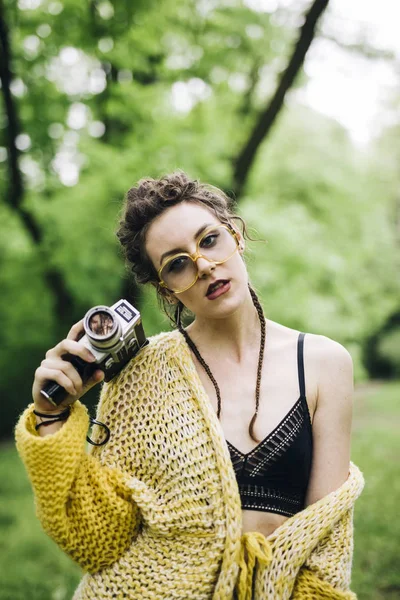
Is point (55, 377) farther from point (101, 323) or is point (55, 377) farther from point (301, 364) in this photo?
point (301, 364)

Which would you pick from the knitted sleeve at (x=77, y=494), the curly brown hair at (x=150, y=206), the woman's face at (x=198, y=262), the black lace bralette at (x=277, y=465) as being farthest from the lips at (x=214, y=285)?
the knitted sleeve at (x=77, y=494)

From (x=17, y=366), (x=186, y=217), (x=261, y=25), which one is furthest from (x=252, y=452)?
(x=17, y=366)

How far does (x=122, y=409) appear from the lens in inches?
69.9

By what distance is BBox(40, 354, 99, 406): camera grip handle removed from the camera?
5.20 ft

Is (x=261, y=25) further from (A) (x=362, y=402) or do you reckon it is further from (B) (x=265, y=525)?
(A) (x=362, y=402)

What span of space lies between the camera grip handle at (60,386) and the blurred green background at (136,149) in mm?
3345

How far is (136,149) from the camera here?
6.30 m

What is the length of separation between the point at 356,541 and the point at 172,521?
375 centimetres

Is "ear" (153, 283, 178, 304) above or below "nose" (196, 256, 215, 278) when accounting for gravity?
below

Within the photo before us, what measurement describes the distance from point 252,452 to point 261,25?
6121 mm

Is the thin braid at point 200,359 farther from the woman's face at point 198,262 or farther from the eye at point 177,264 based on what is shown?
the eye at point 177,264

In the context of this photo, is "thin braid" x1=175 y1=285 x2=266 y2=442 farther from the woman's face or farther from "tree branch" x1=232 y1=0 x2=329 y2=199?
"tree branch" x1=232 y1=0 x2=329 y2=199

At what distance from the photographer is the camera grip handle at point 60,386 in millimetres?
1585

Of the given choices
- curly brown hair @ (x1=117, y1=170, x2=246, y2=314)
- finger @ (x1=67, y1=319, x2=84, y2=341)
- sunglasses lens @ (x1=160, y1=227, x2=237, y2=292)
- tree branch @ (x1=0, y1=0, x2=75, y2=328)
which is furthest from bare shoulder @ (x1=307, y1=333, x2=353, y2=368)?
tree branch @ (x1=0, y1=0, x2=75, y2=328)
